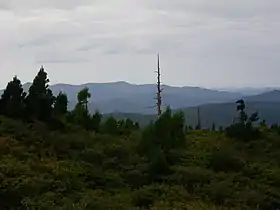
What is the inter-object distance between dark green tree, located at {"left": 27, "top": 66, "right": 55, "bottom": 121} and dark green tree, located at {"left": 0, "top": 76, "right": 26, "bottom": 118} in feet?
1.51

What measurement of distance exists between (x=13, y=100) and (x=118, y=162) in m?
6.92

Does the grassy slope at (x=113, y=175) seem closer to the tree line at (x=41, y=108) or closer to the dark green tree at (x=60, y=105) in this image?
the tree line at (x=41, y=108)

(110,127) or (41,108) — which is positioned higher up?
(41,108)

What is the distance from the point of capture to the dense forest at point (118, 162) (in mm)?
14797

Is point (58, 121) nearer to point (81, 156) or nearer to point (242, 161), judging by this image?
point (81, 156)

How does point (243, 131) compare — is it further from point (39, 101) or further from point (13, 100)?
point (13, 100)

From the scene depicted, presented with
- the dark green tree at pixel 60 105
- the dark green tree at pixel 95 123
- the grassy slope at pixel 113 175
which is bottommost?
the grassy slope at pixel 113 175

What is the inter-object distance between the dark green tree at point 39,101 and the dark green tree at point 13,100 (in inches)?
18.1

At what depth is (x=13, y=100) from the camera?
24.8 metres

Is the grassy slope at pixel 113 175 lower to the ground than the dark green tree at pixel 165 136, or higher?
lower

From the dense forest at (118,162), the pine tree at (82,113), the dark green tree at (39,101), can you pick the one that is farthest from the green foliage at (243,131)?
the dark green tree at (39,101)

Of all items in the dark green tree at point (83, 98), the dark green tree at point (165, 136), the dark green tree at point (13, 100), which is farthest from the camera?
the dark green tree at point (83, 98)

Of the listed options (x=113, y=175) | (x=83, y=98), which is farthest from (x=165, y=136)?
(x=83, y=98)

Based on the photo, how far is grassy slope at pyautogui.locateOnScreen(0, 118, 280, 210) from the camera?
1434 cm
